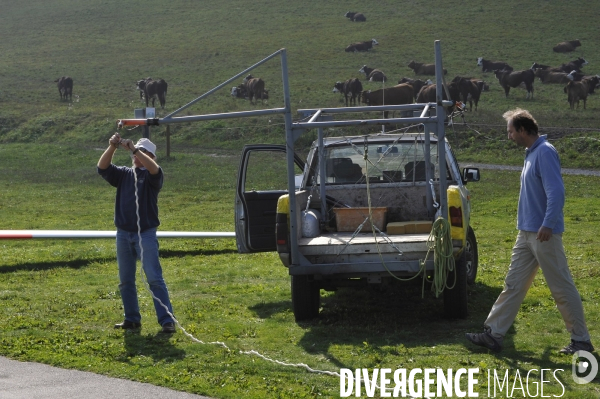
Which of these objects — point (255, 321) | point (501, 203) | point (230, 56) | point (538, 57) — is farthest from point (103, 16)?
point (255, 321)

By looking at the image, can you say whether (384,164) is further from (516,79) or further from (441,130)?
(516,79)

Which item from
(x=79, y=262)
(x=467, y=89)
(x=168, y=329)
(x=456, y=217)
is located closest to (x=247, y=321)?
(x=168, y=329)

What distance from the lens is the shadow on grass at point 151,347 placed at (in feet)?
24.1

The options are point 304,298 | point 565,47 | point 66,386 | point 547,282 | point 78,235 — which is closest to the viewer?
point 66,386

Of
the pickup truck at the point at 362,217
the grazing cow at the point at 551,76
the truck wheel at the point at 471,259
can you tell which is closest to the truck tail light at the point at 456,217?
the pickup truck at the point at 362,217

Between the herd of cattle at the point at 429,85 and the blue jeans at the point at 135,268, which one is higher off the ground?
the herd of cattle at the point at 429,85

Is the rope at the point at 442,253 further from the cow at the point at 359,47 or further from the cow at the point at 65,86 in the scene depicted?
the cow at the point at 359,47

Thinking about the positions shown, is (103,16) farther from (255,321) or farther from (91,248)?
(255,321)

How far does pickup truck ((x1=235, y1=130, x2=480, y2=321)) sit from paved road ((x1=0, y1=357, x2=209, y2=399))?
7.79ft

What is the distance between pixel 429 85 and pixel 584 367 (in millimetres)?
30496

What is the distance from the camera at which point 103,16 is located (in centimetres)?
8025

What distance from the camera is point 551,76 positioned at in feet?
149

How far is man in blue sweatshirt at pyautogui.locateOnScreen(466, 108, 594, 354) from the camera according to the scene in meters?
6.96

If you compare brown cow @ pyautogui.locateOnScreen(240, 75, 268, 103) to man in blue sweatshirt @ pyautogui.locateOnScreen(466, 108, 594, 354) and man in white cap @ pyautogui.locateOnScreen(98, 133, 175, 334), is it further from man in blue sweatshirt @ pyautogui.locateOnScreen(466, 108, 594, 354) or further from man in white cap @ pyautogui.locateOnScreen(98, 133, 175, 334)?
man in blue sweatshirt @ pyautogui.locateOnScreen(466, 108, 594, 354)
